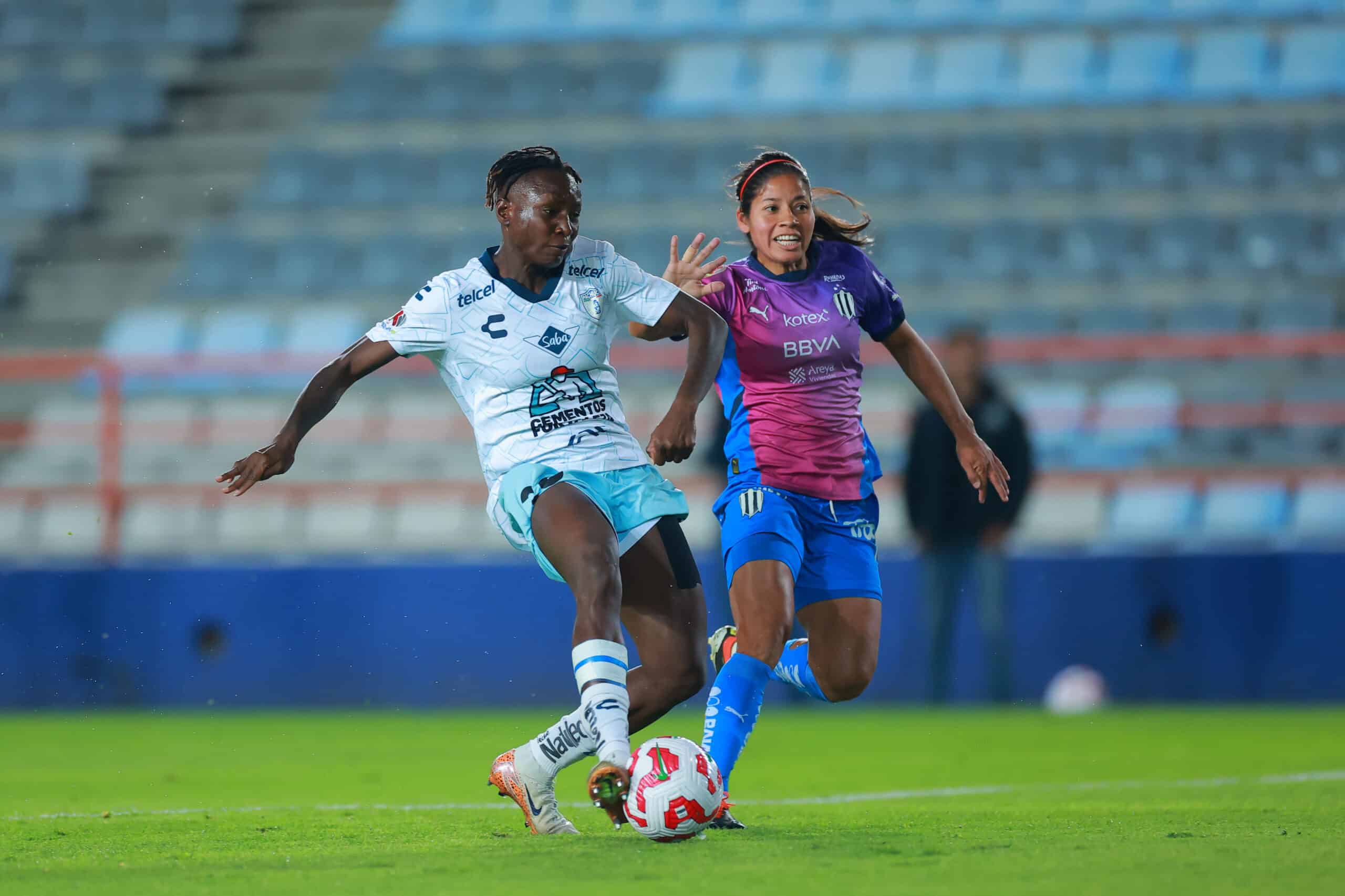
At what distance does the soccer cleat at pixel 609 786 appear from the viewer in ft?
14.6

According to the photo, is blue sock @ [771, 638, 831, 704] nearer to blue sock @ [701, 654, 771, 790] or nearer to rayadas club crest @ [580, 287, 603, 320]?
blue sock @ [701, 654, 771, 790]

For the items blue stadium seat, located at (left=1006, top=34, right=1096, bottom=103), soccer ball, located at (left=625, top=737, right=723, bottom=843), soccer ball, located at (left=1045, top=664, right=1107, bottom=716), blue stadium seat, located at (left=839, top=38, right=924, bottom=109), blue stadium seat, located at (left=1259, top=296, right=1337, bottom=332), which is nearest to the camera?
soccer ball, located at (left=625, top=737, right=723, bottom=843)

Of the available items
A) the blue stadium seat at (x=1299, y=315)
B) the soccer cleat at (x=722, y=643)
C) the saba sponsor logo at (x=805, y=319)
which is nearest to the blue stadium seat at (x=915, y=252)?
the blue stadium seat at (x=1299, y=315)

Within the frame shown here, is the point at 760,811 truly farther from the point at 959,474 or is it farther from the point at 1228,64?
the point at 1228,64

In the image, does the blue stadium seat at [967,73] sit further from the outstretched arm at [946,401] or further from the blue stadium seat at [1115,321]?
the outstretched arm at [946,401]

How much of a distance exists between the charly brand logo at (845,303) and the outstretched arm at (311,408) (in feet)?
4.62

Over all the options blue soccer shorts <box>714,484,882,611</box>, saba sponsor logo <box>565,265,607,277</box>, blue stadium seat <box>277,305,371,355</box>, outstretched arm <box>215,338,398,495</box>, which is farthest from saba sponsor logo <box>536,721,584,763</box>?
blue stadium seat <box>277,305,371,355</box>

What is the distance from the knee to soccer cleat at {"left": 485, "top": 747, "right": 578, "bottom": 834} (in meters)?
1.04

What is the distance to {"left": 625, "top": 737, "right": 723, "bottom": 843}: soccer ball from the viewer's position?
4.57 meters

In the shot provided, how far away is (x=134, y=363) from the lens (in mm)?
11797

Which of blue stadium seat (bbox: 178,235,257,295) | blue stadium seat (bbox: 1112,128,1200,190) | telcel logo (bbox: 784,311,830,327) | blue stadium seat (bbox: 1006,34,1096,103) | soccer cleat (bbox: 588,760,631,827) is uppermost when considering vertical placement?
blue stadium seat (bbox: 1006,34,1096,103)

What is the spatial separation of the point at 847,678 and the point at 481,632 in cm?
580

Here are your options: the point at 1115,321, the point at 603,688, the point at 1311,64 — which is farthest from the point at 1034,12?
the point at 603,688

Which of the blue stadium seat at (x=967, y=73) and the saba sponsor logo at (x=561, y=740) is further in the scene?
→ the blue stadium seat at (x=967, y=73)
